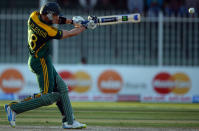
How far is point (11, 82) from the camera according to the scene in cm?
1443

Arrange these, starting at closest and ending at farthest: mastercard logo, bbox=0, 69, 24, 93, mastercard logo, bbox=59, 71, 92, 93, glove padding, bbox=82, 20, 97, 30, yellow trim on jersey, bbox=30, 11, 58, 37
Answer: yellow trim on jersey, bbox=30, 11, 58, 37
glove padding, bbox=82, 20, 97, 30
mastercard logo, bbox=59, 71, 92, 93
mastercard logo, bbox=0, 69, 24, 93

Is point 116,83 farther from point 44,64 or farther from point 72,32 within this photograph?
point 44,64

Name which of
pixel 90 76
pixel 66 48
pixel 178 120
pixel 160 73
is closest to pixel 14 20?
pixel 66 48

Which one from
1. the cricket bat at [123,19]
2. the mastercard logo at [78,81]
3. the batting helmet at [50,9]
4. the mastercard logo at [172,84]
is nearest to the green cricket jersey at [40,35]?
the batting helmet at [50,9]

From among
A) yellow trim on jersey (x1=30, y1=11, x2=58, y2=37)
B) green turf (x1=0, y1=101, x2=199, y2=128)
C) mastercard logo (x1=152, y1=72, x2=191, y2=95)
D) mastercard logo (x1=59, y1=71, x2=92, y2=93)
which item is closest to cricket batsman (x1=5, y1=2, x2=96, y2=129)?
yellow trim on jersey (x1=30, y1=11, x2=58, y2=37)

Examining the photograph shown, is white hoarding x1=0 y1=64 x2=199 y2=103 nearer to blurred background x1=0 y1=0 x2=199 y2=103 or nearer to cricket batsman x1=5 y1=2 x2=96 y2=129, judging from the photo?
blurred background x1=0 y1=0 x2=199 y2=103

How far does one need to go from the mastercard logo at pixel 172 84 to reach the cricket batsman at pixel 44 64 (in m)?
7.30

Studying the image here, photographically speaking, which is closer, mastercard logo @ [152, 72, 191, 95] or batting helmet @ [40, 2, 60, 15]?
batting helmet @ [40, 2, 60, 15]

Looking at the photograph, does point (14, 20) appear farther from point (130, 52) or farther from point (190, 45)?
point (190, 45)

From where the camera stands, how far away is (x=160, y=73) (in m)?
14.4

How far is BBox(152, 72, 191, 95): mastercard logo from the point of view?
14.3 m

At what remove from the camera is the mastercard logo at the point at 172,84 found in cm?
1430

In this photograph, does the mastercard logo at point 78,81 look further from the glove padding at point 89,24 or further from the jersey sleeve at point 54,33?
the jersey sleeve at point 54,33

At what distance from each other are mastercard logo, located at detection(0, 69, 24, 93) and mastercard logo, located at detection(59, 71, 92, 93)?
124cm
